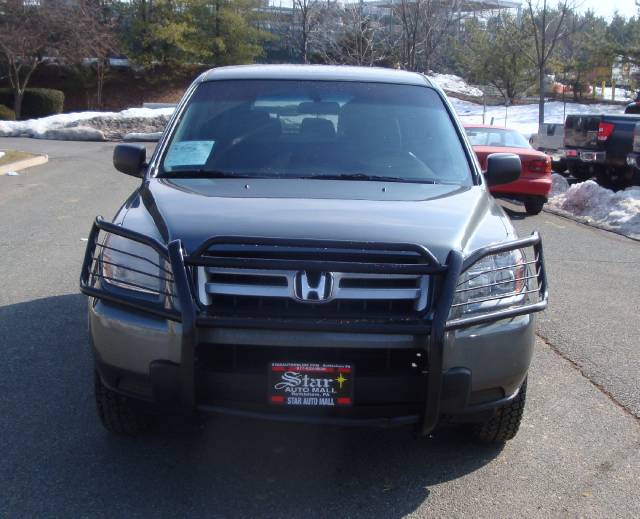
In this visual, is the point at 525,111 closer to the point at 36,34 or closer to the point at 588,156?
the point at 36,34

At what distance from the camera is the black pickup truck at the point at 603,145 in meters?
15.5

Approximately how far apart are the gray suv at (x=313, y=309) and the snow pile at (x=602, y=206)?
8.65 metres

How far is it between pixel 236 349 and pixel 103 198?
10.4 metres

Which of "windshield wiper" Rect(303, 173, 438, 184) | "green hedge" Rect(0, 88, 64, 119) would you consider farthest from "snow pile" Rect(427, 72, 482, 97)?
"windshield wiper" Rect(303, 173, 438, 184)

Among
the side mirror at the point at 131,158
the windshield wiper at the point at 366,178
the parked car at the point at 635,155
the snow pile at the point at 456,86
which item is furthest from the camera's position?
the snow pile at the point at 456,86

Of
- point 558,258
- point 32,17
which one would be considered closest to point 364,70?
point 558,258

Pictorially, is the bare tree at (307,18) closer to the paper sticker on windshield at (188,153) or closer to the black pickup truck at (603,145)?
the black pickup truck at (603,145)

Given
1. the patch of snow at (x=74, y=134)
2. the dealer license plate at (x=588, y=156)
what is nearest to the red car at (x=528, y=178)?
the dealer license plate at (x=588, y=156)

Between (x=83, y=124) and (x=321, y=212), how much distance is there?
2795 centimetres

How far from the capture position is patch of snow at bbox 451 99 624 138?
37.0 metres

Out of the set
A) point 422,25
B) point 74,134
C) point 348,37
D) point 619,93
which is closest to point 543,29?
point 422,25

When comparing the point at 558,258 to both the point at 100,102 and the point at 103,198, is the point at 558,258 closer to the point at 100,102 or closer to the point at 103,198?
the point at 103,198

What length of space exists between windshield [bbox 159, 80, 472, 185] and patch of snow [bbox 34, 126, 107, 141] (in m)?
24.8

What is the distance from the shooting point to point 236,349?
346 cm
